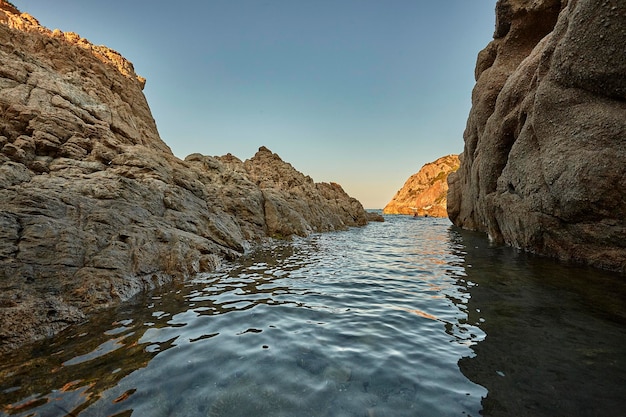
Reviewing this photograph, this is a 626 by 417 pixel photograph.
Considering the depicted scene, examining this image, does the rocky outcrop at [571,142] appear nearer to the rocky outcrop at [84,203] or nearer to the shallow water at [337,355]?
the shallow water at [337,355]

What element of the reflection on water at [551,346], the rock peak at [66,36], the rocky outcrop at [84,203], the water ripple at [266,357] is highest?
the rock peak at [66,36]

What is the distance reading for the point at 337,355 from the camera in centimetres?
539

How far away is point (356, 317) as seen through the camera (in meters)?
7.43

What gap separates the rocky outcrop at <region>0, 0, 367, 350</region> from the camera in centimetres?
744

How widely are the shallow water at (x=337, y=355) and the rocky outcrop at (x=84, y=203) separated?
120cm

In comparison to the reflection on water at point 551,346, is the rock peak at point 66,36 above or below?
above

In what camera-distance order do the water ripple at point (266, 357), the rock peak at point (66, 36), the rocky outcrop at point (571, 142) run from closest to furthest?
the water ripple at point (266, 357) < the rocky outcrop at point (571, 142) < the rock peak at point (66, 36)

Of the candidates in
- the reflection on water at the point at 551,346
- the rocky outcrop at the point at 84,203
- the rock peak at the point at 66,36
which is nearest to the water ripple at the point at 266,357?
the reflection on water at the point at 551,346

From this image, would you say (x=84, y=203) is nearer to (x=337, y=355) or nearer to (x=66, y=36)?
(x=337, y=355)

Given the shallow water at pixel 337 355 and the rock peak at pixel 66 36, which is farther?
the rock peak at pixel 66 36

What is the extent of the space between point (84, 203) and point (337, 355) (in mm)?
10200

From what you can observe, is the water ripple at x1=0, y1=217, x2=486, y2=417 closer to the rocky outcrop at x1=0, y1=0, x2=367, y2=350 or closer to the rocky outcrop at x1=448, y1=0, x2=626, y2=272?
the rocky outcrop at x1=0, y1=0, x2=367, y2=350

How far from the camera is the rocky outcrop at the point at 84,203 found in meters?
7.44

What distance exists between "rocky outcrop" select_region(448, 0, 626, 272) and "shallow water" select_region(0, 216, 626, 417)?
281 centimetres
